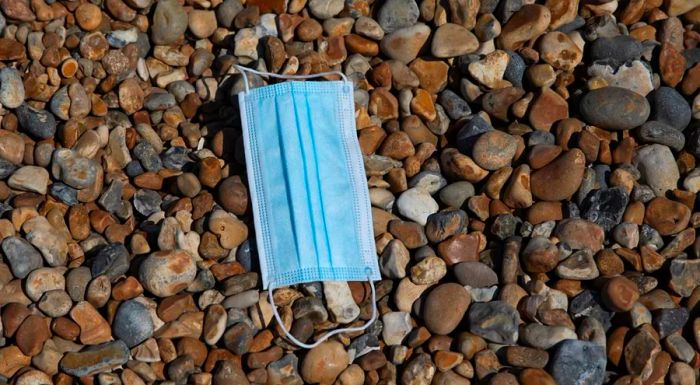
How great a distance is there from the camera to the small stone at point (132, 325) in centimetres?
402

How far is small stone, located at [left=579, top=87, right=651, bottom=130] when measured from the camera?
178 inches

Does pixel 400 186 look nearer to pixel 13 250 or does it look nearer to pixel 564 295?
pixel 564 295

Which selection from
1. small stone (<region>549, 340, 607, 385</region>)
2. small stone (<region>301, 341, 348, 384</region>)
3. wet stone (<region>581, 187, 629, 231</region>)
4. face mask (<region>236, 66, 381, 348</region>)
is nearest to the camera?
small stone (<region>549, 340, 607, 385</region>)

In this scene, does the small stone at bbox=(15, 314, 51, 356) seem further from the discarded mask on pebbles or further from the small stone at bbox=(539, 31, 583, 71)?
Result: the small stone at bbox=(539, 31, 583, 71)

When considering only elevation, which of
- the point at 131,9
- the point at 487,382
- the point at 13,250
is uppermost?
the point at 131,9

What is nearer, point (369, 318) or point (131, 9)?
point (369, 318)

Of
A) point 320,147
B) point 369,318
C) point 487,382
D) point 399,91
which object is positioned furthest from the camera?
point 399,91

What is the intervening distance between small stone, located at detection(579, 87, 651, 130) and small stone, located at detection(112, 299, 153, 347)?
232 cm

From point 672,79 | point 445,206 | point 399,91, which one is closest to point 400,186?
point 445,206

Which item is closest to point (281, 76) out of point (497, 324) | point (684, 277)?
point (497, 324)

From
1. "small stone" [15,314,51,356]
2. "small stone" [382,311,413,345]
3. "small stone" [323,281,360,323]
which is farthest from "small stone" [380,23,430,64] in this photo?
"small stone" [15,314,51,356]

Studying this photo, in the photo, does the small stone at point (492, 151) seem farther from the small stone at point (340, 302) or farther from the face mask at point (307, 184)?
the small stone at point (340, 302)

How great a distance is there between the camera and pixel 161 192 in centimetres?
456

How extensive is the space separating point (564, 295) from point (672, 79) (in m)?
1.35
